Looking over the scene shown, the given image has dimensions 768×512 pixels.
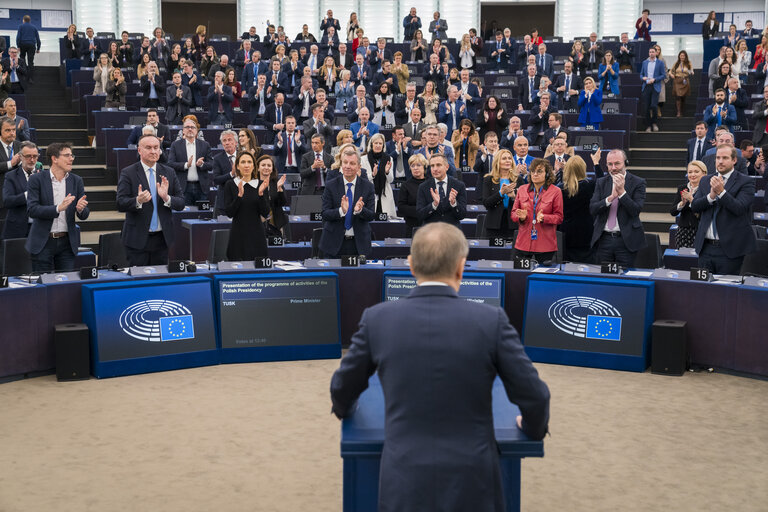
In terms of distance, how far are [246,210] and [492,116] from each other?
7.58 meters

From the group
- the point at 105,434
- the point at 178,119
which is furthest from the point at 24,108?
the point at 105,434

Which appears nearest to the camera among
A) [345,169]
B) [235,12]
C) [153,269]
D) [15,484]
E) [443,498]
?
[443,498]

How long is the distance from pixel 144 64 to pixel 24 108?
239 cm

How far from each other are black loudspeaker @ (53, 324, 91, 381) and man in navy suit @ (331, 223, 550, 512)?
4488 mm

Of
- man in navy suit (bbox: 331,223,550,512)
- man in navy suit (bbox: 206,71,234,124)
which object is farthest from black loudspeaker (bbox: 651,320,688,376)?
man in navy suit (bbox: 206,71,234,124)

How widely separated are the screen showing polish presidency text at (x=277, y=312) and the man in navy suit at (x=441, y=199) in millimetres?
1393

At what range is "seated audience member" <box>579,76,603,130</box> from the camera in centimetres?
1540

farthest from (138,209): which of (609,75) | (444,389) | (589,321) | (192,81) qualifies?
(609,75)

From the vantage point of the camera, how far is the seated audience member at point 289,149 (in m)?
13.6

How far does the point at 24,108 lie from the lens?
17203 mm

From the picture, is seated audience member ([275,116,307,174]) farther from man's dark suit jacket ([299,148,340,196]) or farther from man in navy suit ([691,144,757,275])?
man in navy suit ([691,144,757,275])

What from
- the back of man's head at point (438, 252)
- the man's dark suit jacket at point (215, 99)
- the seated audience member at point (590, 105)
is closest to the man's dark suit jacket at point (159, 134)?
the man's dark suit jacket at point (215, 99)

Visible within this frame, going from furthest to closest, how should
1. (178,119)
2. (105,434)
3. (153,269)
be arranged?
1. (178,119)
2. (153,269)
3. (105,434)

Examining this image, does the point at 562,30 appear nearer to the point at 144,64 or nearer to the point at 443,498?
the point at 144,64
